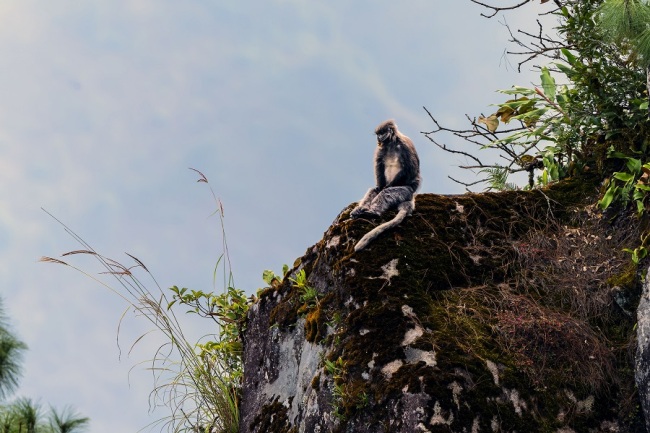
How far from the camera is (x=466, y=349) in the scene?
542 centimetres

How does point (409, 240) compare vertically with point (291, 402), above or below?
above

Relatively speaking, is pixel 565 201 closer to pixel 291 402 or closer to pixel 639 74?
pixel 639 74

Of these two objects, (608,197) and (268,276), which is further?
(268,276)

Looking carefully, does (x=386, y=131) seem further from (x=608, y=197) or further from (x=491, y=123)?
(x=608, y=197)

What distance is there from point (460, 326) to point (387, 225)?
1080 millimetres

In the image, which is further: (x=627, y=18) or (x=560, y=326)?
(x=627, y=18)

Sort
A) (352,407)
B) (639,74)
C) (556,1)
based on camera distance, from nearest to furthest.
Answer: (352,407) → (639,74) → (556,1)

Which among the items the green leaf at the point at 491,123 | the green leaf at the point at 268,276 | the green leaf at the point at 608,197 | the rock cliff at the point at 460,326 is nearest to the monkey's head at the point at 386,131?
the rock cliff at the point at 460,326

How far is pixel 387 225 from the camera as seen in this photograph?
20.2 feet

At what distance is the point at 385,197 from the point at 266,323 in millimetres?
1760

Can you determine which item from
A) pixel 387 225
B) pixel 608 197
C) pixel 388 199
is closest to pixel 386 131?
pixel 388 199

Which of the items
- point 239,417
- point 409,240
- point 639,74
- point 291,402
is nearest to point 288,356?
point 291,402

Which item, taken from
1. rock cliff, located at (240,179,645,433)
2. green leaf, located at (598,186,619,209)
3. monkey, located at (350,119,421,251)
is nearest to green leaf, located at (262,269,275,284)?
rock cliff, located at (240,179,645,433)

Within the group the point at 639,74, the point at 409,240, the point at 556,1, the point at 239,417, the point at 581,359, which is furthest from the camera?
the point at 556,1
